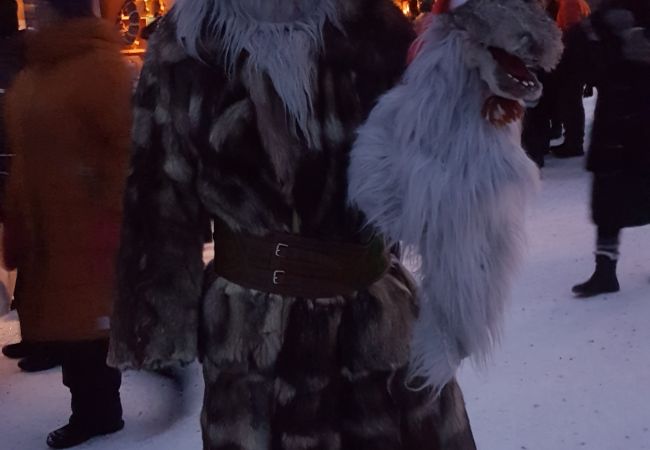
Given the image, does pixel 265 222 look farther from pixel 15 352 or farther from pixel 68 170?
pixel 15 352

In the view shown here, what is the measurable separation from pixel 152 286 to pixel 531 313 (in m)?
2.73

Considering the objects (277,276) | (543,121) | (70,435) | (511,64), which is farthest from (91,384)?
(543,121)

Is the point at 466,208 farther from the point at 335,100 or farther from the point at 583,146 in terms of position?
the point at 583,146

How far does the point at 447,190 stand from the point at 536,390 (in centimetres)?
207

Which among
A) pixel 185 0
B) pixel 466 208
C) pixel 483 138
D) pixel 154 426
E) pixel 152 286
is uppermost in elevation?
pixel 185 0

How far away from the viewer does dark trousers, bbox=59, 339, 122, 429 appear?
288 centimetres

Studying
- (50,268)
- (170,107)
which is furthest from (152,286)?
(50,268)

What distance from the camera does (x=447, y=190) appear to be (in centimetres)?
134

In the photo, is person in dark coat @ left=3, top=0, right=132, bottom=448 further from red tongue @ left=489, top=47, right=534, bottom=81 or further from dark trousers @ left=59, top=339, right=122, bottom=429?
red tongue @ left=489, top=47, right=534, bottom=81

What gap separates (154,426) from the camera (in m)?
3.09

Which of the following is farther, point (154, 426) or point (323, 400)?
point (154, 426)

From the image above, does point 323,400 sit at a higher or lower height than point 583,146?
higher

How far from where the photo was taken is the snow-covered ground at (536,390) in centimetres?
290

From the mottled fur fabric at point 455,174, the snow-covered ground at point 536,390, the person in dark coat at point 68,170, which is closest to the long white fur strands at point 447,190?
the mottled fur fabric at point 455,174
